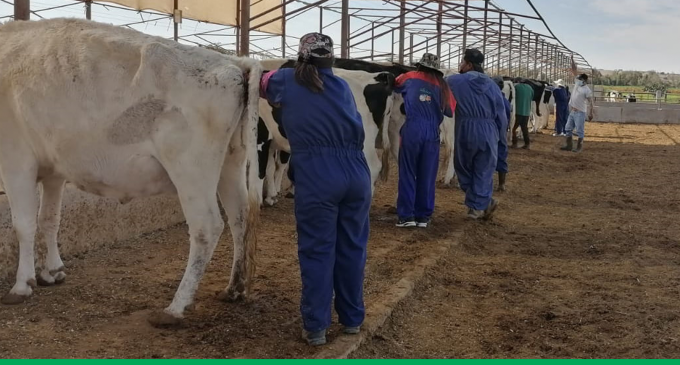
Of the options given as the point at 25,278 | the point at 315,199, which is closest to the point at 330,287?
the point at 315,199

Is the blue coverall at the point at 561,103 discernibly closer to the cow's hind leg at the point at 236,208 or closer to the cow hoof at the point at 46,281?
the cow's hind leg at the point at 236,208

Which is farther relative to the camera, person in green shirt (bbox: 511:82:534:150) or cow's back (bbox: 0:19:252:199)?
person in green shirt (bbox: 511:82:534:150)

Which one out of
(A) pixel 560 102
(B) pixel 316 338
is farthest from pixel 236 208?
(A) pixel 560 102

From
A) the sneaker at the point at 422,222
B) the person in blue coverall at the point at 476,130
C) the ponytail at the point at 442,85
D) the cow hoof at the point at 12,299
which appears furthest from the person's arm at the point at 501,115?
the cow hoof at the point at 12,299

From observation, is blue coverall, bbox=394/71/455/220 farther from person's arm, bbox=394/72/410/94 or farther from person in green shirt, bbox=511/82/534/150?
person in green shirt, bbox=511/82/534/150

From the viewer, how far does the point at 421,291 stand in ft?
18.6

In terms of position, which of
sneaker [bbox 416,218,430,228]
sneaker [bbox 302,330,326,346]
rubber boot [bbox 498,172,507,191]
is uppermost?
rubber boot [bbox 498,172,507,191]

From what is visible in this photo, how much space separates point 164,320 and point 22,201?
1.46m

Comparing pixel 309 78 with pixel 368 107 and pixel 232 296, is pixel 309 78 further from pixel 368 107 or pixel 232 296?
pixel 368 107

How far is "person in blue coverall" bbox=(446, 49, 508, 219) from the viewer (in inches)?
338

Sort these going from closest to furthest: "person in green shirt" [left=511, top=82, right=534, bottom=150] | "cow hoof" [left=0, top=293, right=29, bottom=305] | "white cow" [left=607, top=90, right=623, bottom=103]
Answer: "cow hoof" [left=0, top=293, right=29, bottom=305] < "person in green shirt" [left=511, top=82, right=534, bottom=150] < "white cow" [left=607, top=90, right=623, bottom=103]

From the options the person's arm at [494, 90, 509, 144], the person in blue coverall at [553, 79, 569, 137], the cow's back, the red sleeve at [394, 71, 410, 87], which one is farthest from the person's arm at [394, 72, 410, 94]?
the person in blue coverall at [553, 79, 569, 137]

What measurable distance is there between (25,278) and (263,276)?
5.91ft

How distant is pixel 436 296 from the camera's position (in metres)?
5.60
